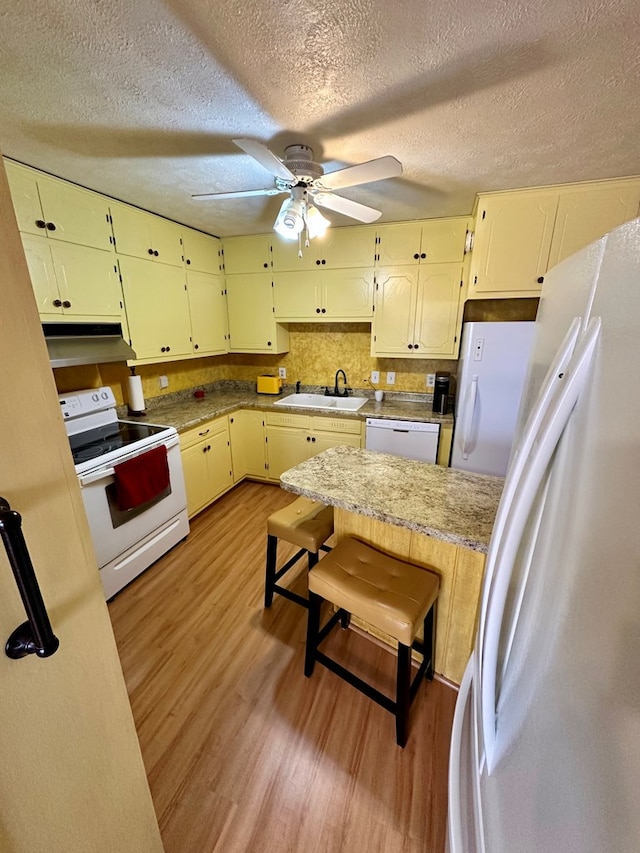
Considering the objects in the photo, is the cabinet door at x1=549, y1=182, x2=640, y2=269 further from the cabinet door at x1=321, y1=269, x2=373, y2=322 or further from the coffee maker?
the cabinet door at x1=321, y1=269, x2=373, y2=322

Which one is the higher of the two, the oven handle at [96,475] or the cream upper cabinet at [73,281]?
the cream upper cabinet at [73,281]

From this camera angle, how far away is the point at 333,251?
120 inches

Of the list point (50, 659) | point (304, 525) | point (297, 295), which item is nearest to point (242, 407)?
point (297, 295)

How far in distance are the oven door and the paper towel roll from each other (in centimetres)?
61

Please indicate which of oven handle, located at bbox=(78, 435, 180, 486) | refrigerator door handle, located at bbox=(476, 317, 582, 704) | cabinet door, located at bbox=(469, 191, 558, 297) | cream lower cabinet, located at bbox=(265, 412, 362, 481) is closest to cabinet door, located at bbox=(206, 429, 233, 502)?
cream lower cabinet, located at bbox=(265, 412, 362, 481)

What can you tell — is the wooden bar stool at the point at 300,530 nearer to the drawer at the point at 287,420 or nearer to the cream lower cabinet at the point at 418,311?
the drawer at the point at 287,420

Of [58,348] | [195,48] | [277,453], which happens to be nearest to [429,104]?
[195,48]

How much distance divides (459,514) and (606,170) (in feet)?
7.06

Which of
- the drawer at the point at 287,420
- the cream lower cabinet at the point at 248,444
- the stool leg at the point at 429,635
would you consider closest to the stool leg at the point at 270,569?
the stool leg at the point at 429,635

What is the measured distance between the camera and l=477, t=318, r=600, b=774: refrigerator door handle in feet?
1.70

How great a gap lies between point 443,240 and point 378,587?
8.84 ft

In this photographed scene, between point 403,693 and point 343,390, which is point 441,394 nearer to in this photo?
point 343,390

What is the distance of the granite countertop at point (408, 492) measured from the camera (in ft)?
4.01

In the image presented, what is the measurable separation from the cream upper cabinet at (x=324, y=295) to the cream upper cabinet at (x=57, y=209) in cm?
147
